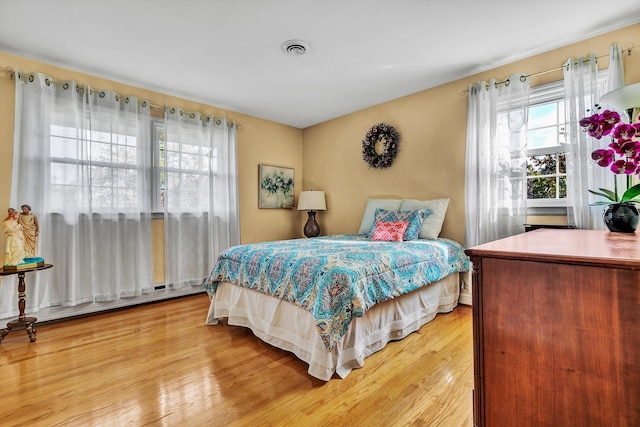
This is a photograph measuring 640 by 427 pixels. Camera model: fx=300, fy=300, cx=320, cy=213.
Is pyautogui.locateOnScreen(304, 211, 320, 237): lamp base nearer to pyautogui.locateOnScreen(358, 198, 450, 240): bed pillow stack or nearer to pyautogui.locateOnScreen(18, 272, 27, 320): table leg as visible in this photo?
pyautogui.locateOnScreen(358, 198, 450, 240): bed pillow stack

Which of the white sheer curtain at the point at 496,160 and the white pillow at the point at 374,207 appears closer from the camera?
the white sheer curtain at the point at 496,160

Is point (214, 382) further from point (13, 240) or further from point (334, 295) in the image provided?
point (13, 240)

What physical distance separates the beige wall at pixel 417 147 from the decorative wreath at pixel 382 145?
79 mm

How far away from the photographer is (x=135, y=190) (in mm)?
3250

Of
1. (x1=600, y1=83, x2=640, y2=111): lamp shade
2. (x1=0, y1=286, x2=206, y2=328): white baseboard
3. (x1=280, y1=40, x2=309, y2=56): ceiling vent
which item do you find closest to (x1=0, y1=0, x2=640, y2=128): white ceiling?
(x1=280, y1=40, x2=309, y2=56): ceiling vent

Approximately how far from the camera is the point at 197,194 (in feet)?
12.2

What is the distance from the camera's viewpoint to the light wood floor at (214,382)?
4.77 feet

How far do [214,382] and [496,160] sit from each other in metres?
2.94

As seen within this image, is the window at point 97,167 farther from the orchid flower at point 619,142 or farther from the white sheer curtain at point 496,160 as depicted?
the orchid flower at point 619,142

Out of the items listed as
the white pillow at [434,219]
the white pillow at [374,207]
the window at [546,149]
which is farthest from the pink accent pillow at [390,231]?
the window at [546,149]

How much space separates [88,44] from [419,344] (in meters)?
3.63

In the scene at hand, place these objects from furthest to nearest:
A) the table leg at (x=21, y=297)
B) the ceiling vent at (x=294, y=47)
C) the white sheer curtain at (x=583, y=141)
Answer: the ceiling vent at (x=294, y=47)
the table leg at (x=21, y=297)
the white sheer curtain at (x=583, y=141)

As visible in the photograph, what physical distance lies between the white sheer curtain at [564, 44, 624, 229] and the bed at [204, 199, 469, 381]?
3.38ft

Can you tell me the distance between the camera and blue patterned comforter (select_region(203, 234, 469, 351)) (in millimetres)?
1783
